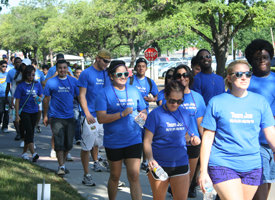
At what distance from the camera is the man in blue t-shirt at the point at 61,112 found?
652cm

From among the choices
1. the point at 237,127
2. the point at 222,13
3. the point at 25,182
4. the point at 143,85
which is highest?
the point at 222,13

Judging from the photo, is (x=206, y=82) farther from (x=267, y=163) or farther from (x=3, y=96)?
(x=3, y=96)

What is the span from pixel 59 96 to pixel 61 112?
0.29 meters

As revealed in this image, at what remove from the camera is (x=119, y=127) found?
14.8 feet

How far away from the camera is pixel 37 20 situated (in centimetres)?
5509

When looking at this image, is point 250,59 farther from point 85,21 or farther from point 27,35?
point 27,35

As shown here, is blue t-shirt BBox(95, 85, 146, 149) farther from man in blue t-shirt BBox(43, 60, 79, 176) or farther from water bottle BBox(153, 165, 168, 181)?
man in blue t-shirt BBox(43, 60, 79, 176)

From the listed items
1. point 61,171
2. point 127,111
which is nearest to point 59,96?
point 61,171

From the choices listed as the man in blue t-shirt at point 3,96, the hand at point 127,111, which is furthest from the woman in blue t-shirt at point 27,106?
the hand at point 127,111

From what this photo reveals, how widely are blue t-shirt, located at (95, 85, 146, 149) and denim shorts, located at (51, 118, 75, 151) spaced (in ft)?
7.03

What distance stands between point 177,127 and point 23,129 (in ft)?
15.5

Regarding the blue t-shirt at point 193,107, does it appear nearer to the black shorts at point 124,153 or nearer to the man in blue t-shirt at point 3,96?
the black shorts at point 124,153

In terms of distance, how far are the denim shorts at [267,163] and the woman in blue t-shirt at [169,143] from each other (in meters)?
0.79

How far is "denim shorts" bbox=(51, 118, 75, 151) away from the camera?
6488 mm
